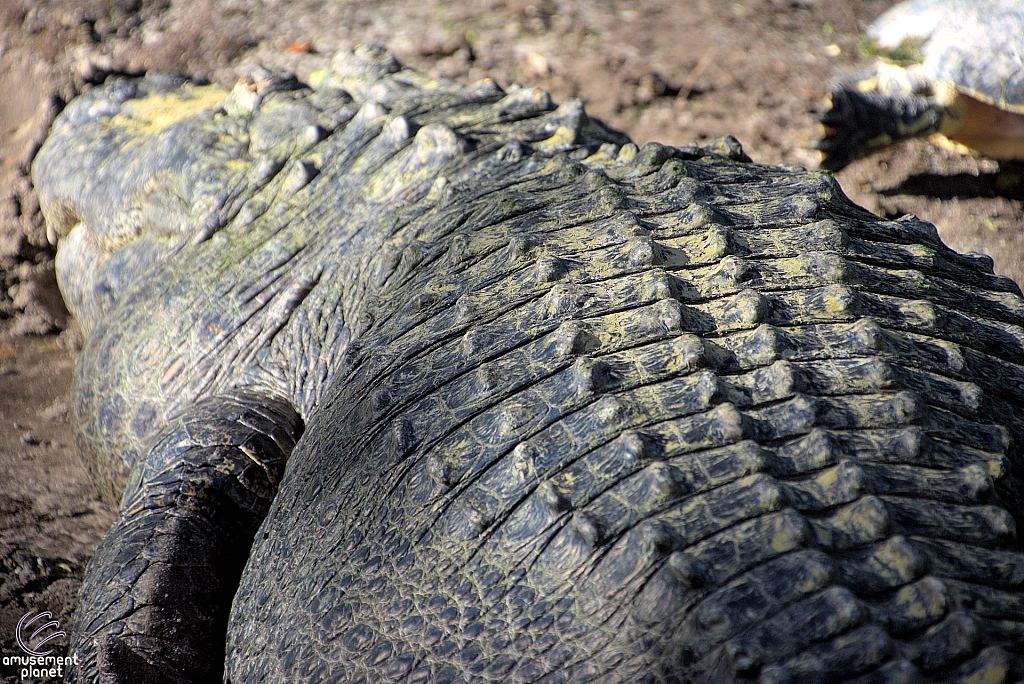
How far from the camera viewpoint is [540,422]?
1557 millimetres

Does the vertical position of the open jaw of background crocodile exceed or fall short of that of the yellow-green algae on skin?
it falls short

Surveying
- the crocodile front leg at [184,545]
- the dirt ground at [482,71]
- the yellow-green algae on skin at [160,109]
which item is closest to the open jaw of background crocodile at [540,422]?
the crocodile front leg at [184,545]

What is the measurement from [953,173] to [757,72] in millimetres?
1301

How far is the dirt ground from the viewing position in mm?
3543

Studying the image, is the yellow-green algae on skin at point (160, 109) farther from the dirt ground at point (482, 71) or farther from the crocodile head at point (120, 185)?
the dirt ground at point (482, 71)

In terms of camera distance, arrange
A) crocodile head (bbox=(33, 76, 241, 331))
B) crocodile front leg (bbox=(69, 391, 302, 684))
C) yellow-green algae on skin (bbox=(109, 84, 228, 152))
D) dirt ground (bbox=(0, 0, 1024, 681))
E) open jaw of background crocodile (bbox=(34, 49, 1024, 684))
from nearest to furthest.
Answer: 1. open jaw of background crocodile (bbox=(34, 49, 1024, 684))
2. crocodile front leg (bbox=(69, 391, 302, 684))
3. crocodile head (bbox=(33, 76, 241, 331))
4. yellow-green algae on skin (bbox=(109, 84, 228, 152))
5. dirt ground (bbox=(0, 0, 1024, 681))

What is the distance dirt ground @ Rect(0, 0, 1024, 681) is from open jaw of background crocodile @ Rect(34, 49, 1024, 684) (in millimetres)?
939

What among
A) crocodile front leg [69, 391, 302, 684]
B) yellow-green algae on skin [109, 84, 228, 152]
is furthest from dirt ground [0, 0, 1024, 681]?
crocodile front leg [69, 391, 302, 684]

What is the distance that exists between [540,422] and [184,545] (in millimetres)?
1156

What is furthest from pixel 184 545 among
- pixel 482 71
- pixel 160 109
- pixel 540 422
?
pixel 482 71

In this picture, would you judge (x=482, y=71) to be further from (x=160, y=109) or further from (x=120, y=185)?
(x=120, y=185)

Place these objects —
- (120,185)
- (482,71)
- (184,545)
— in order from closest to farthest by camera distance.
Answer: (184,545)
(120,185)
(482,71)

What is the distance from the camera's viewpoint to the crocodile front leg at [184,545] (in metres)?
1.91

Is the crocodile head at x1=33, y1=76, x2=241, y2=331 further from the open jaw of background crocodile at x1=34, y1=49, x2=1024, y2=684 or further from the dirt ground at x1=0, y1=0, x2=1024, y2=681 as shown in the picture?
the dirt ground at x1=0, y1=0, x2=1024, y2=681
